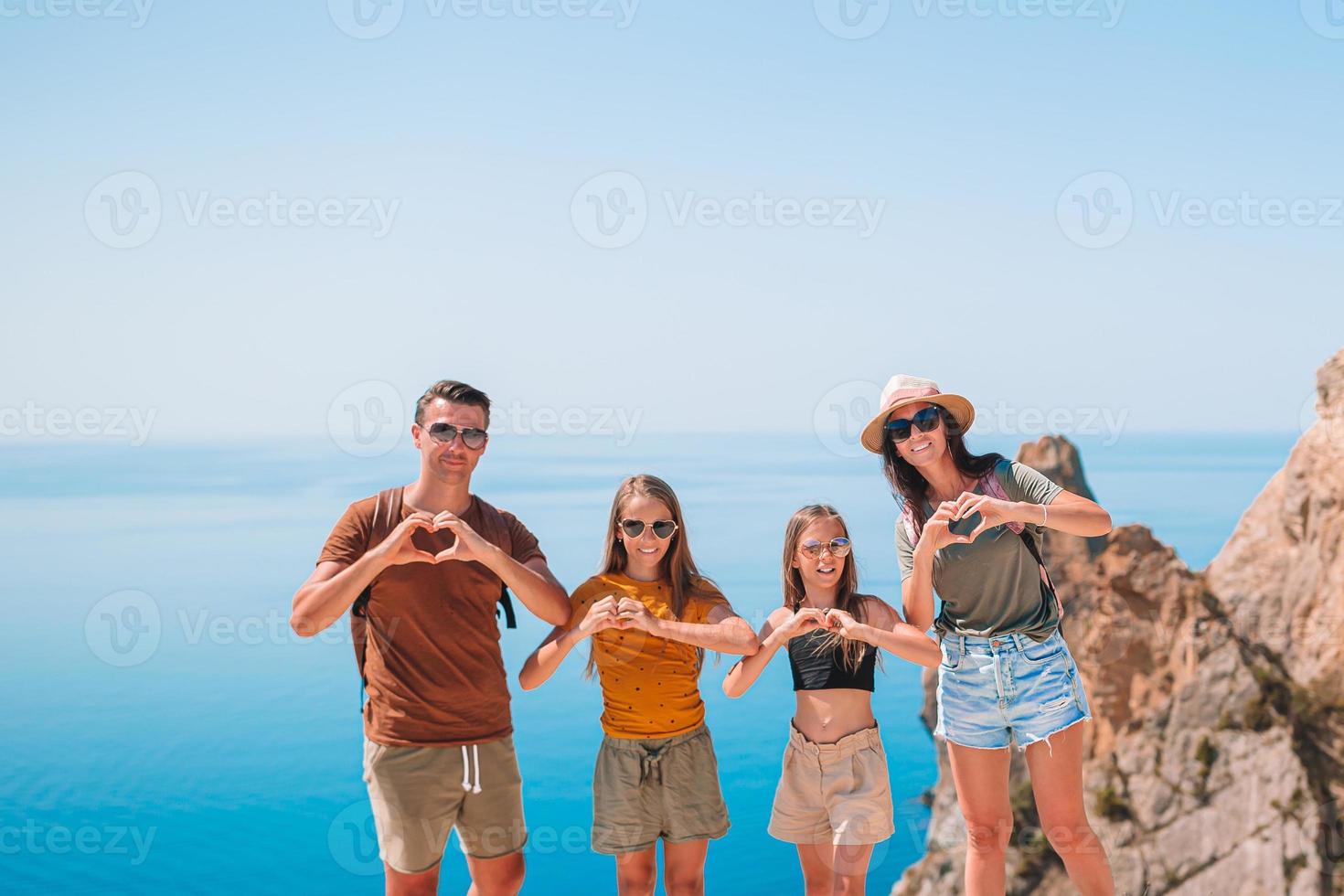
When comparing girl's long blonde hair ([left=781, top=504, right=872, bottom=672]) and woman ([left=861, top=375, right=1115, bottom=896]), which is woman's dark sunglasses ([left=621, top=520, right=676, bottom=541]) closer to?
girl's long blonde hair ([left=781, top=504, right=872, bottom=672])

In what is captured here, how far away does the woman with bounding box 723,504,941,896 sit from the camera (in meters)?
5.22

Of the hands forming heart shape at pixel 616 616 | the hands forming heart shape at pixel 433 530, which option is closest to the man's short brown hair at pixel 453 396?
the hands forming heart shape at pixel 433 530

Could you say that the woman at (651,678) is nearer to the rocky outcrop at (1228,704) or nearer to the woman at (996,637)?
the woman at (996,637)

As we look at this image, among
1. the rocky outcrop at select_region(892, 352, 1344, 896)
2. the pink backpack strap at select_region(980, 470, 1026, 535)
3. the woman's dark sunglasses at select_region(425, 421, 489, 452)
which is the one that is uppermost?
the woman's dark sunglasses at select_region(425, 421, 489, 452)

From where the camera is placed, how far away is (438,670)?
5.14 metres

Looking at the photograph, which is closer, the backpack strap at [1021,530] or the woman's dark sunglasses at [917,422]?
the backpack strap at [1021,530]

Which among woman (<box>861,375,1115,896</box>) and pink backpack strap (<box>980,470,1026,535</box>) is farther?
pink backpack strap (<box>980,470,1026,535</box>)

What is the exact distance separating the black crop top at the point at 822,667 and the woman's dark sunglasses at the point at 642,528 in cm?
86

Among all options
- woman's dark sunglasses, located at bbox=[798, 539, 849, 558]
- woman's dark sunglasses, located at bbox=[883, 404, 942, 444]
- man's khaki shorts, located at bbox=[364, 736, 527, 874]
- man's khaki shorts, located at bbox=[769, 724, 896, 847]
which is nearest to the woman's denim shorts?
man's khaki shorts, located at bbox=[769, 724, 896, 847]

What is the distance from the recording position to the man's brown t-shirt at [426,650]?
5121mm

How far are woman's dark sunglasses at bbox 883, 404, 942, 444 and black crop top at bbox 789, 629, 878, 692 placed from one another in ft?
3.53

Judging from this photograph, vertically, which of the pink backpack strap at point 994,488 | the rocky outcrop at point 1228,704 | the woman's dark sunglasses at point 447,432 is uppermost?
the woman's dark sunglasses at point 447,432

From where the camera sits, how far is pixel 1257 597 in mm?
29172

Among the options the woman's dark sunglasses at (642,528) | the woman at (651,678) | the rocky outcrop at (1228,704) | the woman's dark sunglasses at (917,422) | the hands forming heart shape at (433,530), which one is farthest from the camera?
the rocky outcrop at (1228,704)
